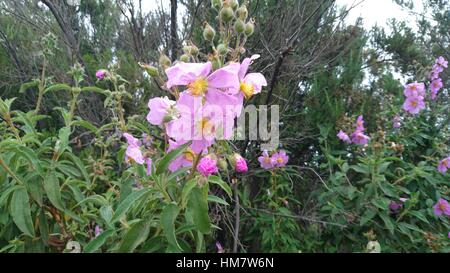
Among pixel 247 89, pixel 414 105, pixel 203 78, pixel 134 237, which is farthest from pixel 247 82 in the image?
pixel 414 105

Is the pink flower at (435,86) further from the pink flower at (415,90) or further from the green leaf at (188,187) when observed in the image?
the green leaf at (188,187)

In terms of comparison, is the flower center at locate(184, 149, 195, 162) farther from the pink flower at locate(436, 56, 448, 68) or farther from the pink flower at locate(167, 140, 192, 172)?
the pink flower at locate(436, 56, 448, 68)

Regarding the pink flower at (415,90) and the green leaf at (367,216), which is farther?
the pink flower at (415,90)

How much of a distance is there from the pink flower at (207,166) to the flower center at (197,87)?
202mm

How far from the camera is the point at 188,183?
3.82 ft

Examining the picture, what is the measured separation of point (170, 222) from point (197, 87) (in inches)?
15.0

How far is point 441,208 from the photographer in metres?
3.03

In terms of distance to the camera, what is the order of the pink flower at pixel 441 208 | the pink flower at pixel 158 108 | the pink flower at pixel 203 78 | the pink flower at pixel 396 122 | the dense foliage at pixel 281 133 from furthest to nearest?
the pink flower at pixel 396 122 → the pink flower at pixel 441 208 → the dense foliage at pixel 281 133 → the pink flower at pixel 158 108 → the pink flower at pixel 203 78

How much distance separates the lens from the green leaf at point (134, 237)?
4.05 feet

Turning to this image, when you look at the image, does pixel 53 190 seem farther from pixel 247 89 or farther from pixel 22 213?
pixel 247 89

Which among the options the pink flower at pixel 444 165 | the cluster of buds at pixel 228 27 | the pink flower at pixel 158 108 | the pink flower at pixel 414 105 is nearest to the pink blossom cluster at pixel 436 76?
the pink flower at pixel 414 105

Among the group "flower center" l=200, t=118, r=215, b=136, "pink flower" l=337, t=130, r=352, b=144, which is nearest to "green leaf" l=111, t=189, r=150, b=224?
"flower center" l=200, t=118, r=215, b=136

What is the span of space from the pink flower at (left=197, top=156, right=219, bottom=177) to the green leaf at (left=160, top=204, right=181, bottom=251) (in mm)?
127
